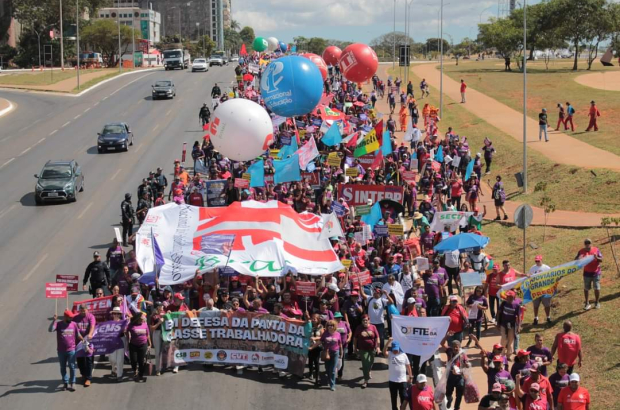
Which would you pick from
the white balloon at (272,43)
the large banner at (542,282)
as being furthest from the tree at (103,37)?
the large banner at (542,282)

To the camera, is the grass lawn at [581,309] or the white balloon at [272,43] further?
the white balloon at [272,43]

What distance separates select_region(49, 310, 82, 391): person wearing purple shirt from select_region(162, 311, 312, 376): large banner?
1.69 m

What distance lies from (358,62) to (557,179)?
1044 cm

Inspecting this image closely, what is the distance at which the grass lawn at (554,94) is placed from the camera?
43.9 m

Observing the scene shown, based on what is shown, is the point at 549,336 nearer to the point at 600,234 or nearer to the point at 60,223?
the point at 600,234

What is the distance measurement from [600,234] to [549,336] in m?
7.76

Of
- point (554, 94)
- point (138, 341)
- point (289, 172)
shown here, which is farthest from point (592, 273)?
point (554, 94)

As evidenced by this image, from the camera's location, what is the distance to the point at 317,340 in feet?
50.1

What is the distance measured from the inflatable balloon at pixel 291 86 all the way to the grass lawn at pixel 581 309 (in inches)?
287

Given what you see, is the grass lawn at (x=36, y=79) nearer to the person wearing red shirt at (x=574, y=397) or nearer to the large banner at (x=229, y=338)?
the large banner at (x=229, y=338)

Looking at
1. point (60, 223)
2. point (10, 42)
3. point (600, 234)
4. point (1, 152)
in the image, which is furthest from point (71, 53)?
point (600, 234)

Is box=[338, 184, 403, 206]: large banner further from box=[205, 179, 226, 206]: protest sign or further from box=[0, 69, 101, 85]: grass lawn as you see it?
box=[0, 69, 101, 85]: grass lawn

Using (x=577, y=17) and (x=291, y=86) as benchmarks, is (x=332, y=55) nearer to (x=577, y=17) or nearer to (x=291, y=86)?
(x=291, y=86)

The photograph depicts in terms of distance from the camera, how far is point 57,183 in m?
30.7
